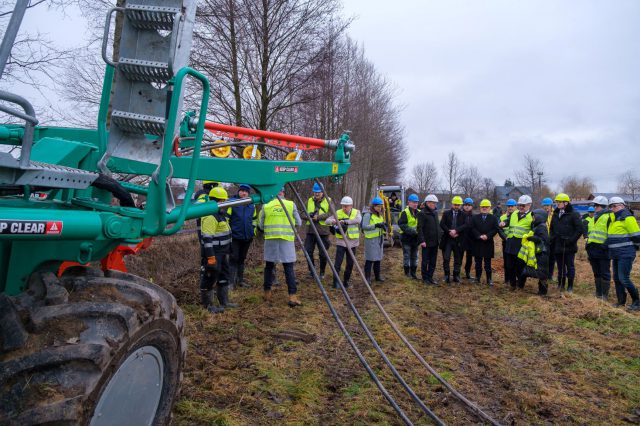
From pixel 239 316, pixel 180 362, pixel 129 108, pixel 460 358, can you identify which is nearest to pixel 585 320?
pixel 460 358

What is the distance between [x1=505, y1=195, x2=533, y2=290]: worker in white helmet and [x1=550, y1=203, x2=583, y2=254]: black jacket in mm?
709

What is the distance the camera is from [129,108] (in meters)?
2.87

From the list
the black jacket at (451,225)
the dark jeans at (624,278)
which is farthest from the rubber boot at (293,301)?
the dark jeans at (624,278)

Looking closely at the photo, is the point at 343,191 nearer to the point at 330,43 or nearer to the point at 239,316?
the point at 330,43

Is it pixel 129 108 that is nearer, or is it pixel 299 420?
pixel 129 108

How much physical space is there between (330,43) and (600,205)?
27.6ft

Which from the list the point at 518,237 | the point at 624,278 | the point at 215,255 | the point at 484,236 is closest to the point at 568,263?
the point at 518,237

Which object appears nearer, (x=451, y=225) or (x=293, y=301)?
(x=293, y=301)

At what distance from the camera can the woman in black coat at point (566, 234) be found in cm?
963

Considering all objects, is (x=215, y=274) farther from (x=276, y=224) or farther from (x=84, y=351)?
(x=84, y=351)

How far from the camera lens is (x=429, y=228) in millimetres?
10547

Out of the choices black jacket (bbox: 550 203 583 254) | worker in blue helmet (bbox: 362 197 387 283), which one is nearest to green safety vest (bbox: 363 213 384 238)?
worker in blue helmet (bbox: 362 197 387 283)

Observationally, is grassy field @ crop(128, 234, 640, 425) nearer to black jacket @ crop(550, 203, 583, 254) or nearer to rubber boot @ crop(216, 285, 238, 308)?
rubber boot @ crop(216, 285, 238, 308)

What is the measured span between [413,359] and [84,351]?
3.98 m
